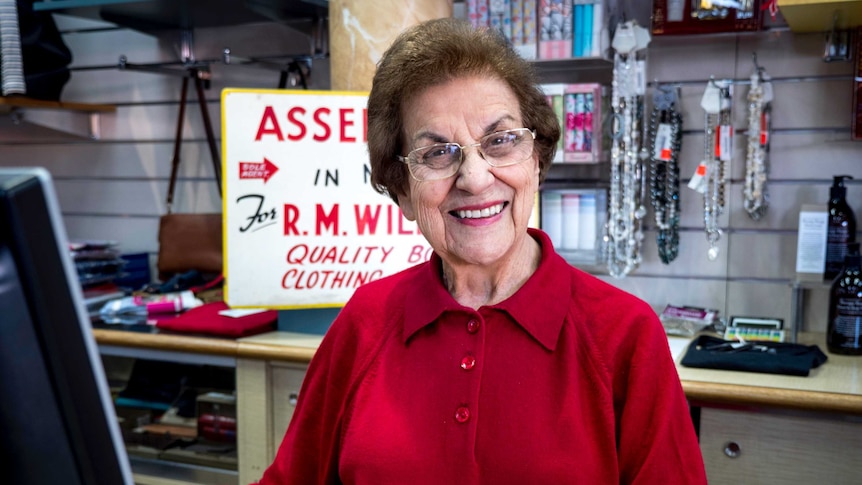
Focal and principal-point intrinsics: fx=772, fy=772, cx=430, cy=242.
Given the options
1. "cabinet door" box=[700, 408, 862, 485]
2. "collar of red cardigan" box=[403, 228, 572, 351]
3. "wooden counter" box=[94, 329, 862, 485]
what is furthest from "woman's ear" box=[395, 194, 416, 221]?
"cabinet door" box=[700, 408, 862, 485]

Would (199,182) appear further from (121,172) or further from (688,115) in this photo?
(688,115)

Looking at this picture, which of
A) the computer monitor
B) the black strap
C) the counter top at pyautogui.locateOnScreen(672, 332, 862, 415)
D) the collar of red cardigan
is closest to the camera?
the computer monitor

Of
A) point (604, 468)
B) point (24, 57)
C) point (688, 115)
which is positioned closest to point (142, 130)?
point (24, 57)

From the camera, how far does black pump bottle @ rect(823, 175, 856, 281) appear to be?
2328mm

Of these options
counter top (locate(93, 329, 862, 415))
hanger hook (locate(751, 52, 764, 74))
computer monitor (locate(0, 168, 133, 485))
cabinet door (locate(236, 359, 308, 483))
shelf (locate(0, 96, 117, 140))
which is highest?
hanger hook (locate(751, 52, 764, 74))

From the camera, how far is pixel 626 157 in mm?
2562

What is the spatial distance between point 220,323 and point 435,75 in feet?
4.77

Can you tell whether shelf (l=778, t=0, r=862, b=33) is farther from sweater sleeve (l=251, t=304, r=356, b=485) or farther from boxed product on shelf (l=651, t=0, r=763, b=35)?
sweater sleeve (l=251, t=304, r=356, b=485)

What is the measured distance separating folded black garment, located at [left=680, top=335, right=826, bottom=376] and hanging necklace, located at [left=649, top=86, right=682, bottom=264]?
0.50 meters

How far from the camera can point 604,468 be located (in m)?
1.19

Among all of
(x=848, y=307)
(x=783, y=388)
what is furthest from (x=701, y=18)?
(x=783, y=388)

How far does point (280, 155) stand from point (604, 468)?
142cm

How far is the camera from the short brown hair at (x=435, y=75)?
129cm

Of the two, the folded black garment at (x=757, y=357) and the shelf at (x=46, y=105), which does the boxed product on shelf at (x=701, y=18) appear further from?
the shelf at (x=46, y=105)
